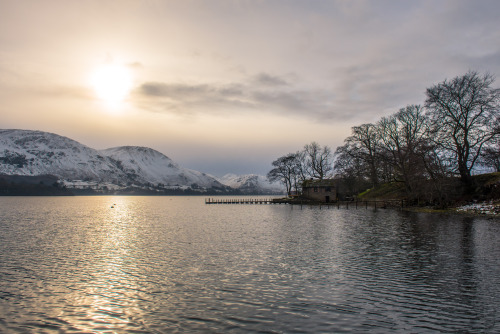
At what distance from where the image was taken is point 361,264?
64.5 feet

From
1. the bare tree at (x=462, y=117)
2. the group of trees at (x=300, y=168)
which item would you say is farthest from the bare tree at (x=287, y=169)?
the bare tree at (x=462, y=117)

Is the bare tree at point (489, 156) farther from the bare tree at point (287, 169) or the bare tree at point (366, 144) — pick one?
the bare tree at point (287, 169)

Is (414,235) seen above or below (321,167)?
below

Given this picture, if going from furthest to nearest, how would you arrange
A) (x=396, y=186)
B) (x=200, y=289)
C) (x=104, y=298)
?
(x=396, y=186), (x=200, y=289), (x=104, y=298)

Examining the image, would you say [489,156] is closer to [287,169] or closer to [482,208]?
[482,208]

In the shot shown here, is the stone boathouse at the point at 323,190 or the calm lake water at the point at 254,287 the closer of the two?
the calm lake water at the point at 254,287

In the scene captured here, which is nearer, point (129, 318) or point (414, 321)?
point (414, 321)

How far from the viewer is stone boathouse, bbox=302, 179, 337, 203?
323 ft

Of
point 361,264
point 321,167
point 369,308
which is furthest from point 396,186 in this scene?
point 369,308

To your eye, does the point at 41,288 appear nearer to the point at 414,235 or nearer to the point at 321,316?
the point at 321,316

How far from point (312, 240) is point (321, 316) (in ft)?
59.9

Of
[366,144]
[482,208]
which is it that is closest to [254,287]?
[482,208]

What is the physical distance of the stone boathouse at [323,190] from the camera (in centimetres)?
9838

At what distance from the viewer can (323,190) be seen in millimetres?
98812
